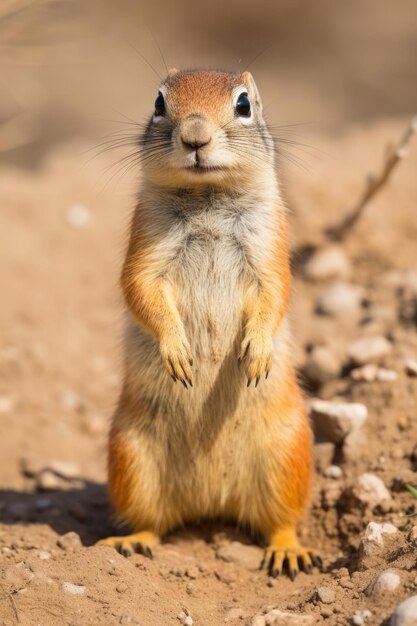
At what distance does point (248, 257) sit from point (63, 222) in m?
4.06

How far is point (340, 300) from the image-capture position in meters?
6.86

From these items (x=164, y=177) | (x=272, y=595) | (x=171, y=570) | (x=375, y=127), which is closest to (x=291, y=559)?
(x=272, y=595)

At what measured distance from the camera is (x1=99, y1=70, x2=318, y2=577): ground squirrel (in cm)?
426

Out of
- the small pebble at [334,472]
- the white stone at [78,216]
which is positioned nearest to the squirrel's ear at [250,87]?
the small pebble at [334,472]

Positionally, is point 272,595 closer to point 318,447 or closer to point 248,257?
point 318,447

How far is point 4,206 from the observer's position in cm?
819

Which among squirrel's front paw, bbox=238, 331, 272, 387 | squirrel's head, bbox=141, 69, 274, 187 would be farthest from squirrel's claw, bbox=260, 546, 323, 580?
squirrel's head, bbox=141, 69, 274, 187

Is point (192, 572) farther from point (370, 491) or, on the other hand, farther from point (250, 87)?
point (250, 87)

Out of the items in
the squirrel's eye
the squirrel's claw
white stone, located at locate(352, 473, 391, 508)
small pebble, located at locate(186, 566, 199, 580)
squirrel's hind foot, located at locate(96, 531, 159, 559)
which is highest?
the squirrel's eye

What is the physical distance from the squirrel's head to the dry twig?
6.77 ft

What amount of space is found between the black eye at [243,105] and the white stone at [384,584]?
7.20 feet

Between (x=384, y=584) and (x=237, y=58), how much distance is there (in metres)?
9.32

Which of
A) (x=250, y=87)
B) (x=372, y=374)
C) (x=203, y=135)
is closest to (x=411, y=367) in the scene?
(x=372, y=374)

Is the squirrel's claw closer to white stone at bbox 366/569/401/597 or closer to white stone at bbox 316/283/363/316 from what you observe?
white stone at bbox 366/569/401/597
